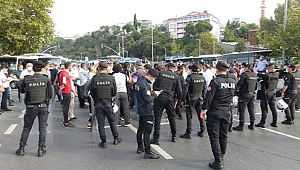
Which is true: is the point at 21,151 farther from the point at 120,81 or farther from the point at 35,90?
the point at 120,81

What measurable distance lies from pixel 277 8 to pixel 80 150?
61.8m

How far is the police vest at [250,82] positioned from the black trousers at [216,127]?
9.35ft

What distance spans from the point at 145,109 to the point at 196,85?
216cm

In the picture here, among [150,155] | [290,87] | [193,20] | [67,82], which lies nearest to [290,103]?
[290,87]

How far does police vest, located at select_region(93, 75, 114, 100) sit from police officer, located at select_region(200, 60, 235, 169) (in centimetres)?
217

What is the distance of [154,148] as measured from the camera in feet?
22.4

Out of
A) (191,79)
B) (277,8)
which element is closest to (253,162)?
(191,79)

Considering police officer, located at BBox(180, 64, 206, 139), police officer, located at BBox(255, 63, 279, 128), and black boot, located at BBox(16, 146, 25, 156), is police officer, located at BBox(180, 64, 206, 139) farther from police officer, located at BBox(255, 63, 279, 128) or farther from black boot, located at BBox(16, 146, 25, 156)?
black boot, located at BBox(16, 146, 25, 156)

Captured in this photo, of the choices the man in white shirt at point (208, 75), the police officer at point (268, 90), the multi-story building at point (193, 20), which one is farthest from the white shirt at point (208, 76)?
the multi-story building at point (193, 20)

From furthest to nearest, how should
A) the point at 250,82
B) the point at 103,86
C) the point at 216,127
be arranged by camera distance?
1. the point at 250,82
2. the point at 103,86
3. the point at 216,127

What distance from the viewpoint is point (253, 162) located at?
19.1 feet

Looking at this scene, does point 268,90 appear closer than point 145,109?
No

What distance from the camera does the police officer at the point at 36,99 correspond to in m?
6.25

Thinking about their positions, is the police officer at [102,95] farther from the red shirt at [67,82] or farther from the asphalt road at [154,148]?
the red shirt at [67,82]
